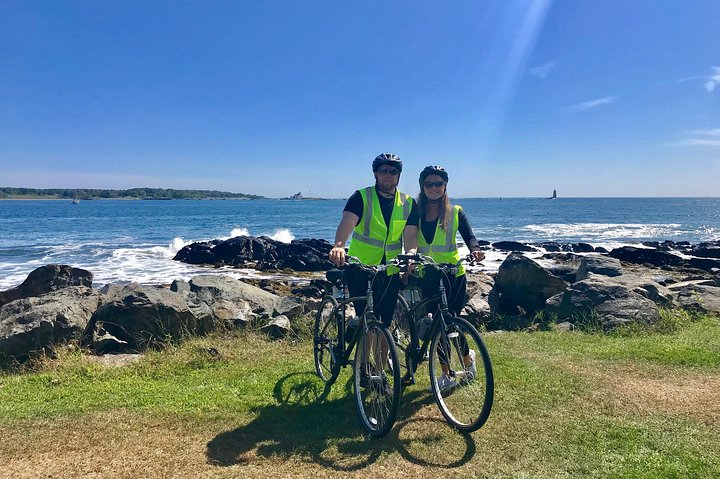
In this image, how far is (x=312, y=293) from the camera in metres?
18.2

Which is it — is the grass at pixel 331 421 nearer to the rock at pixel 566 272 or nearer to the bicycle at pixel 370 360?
the bicycle at pixel 370 360

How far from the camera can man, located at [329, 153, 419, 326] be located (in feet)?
16.5

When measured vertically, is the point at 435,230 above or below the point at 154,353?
above

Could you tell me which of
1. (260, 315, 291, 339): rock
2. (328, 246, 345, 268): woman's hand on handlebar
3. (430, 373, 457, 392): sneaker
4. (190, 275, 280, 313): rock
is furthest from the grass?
(190, 275, 280, 313): rock

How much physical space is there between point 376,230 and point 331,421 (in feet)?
6.58

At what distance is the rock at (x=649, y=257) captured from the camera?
27750 mm

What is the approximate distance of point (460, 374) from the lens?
4.70 meters

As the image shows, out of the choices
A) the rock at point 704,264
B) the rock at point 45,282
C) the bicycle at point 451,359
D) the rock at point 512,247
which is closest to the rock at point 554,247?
the rock at point 512,247

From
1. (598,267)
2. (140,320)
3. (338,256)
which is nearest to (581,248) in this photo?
(598,267)

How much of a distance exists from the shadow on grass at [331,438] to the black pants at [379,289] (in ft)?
3.44

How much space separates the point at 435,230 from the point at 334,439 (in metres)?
2.42

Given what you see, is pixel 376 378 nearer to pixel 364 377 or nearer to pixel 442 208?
pixel 364 377

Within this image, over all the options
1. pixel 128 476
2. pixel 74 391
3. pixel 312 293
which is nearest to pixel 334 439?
pixel 128 476

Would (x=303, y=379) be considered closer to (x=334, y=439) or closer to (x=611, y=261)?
(x=334, y=439)
